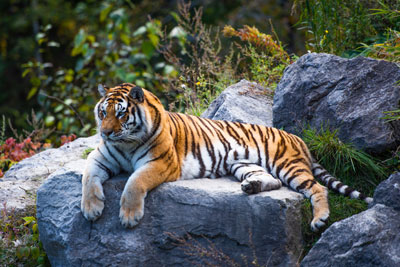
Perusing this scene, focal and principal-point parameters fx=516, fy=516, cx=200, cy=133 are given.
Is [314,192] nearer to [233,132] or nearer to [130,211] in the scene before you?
[233,132]

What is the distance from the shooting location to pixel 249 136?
5.23 m

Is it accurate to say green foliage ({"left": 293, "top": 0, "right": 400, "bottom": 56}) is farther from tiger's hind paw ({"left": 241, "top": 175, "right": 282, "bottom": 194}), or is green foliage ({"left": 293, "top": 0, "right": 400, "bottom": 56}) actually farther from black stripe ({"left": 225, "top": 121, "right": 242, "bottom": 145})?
tiger's hind paw ({"left": 241, "top": 175, "right": 282, "bottom": 194})

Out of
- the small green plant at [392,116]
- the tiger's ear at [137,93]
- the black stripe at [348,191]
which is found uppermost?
the tiger's ear at [137,93]

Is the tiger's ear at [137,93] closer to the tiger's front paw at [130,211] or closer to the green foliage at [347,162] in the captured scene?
the tiger's front paw at [130,211]

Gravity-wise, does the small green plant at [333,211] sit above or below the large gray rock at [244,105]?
below

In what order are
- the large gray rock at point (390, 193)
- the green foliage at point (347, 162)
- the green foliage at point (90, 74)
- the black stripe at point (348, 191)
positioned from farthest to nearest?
the green foliage at point (90, 74), the green foliage at point (347, 162), the black stripe at point (348, 191), the large gray rock at point (390, 193)

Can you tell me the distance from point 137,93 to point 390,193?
2220 millimetres

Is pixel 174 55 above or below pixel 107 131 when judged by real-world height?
below

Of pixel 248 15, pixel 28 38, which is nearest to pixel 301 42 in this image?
pixel 248 15

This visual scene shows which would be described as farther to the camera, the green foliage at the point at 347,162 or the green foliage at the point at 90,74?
the green foliage at the point at 90,74

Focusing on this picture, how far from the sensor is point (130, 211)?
13.9ft

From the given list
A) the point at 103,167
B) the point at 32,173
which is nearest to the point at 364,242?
the point at 103,167

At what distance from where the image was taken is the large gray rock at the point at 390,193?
3926 mm

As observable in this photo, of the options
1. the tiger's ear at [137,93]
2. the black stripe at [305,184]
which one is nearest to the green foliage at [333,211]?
the black stripe at [305,184]
